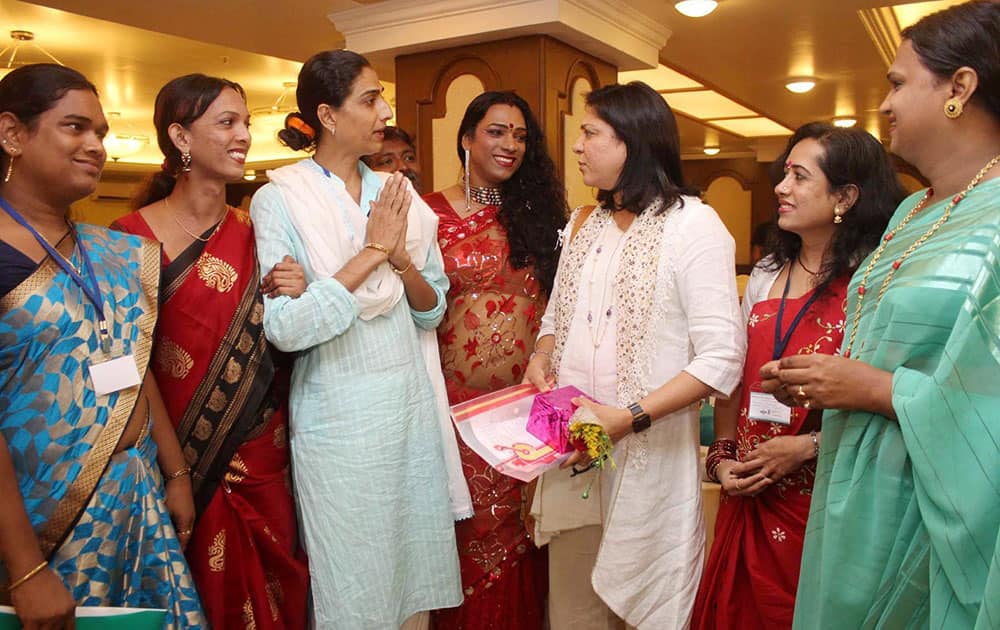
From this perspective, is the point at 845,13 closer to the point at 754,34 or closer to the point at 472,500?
the point at 754,34

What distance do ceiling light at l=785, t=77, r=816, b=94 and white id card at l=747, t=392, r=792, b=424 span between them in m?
5.76

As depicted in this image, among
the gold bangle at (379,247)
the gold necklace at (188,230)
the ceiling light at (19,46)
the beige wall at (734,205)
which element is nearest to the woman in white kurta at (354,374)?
the gold bangle at (379,247)

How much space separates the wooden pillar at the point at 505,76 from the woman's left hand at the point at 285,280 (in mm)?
2350

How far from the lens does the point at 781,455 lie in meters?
1.85

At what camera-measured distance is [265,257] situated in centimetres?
199

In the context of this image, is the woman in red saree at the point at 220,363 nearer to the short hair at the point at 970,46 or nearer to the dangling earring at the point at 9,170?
the dangling earring at the point at 9,170

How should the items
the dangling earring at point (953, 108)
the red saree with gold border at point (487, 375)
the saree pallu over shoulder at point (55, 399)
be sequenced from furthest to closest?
1. the red saree with gold border at point (487, 375)
2. the saree pallu over shoulder at point (55, 399)
3. the dangling earring at point (953, 108)

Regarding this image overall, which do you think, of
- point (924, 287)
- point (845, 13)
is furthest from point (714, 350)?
point (845, 13)

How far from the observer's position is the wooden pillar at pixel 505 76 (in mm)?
4180

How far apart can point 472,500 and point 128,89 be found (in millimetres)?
7652

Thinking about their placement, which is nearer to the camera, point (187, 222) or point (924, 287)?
point (924, 287)

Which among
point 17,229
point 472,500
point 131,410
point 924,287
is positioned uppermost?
point 17,229

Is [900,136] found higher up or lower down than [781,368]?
higher up

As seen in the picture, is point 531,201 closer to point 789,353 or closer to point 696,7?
point 789,353
